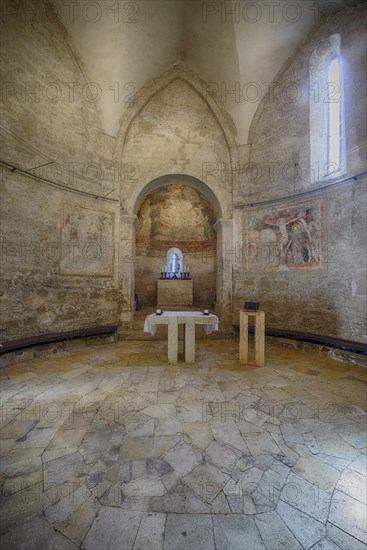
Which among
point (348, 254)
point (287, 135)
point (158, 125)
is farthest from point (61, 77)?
point (348, 254)

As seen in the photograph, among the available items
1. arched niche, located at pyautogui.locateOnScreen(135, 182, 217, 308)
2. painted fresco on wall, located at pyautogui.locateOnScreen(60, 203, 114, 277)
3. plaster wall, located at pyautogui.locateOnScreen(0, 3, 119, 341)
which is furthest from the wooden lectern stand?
arched niche, located at pyautogui.locateOnScreen(135, 182, 217, 308)

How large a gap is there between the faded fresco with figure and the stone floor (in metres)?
3.56

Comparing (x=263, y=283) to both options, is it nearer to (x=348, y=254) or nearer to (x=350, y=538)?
(x=348, y=254)

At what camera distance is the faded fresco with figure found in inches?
261

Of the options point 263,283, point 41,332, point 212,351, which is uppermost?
point 263,283

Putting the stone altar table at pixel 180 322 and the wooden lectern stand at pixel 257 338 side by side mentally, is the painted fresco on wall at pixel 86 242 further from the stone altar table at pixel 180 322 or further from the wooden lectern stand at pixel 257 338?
the wooden lectern stand at pixel 257 338

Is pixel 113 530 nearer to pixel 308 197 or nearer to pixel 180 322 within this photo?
pixel 180 322

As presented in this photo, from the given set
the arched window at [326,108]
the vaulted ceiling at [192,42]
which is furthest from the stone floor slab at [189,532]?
the vaulted ceiling at [192,42]

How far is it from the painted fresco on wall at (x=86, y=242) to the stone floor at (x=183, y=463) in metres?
3.41

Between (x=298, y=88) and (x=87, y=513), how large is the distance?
414 inches

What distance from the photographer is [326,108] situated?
22.4 ft

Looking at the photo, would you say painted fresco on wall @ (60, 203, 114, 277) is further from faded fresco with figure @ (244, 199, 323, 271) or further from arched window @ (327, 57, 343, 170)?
arched window @ (327, 57, 343, 170)

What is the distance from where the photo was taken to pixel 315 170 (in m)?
6.77

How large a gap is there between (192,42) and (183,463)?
36.8 ft
